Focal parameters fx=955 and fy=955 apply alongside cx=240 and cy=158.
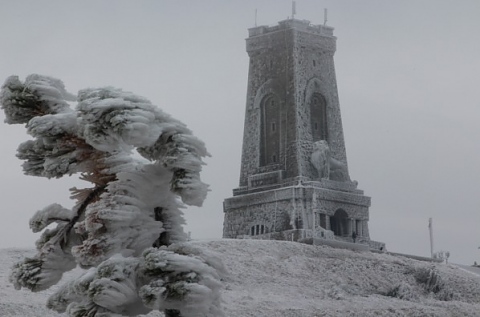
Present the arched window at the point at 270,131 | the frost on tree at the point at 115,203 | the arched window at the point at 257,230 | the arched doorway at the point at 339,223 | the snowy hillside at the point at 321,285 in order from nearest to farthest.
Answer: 1. the frost on tree at the point at 115,203
2. the snowy hillside at the point at 321,285
3. the arched window at the point at 257,230
4. the arched doorway at the point at 339,223
5. the arched window at the point at 270,131

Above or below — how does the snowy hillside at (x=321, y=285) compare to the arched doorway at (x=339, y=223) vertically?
below

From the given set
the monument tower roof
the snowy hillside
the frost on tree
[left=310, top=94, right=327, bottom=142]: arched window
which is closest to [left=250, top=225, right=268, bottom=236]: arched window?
[left=310, top=94, right=327, bottom=142]: arched window

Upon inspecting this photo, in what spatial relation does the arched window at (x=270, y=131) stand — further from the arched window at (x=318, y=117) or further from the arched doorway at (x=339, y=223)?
the arched doorway at (x=339, y=223)

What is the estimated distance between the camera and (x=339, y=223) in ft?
133

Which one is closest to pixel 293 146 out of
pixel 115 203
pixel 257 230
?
pixel 257 230

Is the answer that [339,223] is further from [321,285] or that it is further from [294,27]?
[321,285]

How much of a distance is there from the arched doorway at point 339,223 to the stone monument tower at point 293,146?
0.04 meters

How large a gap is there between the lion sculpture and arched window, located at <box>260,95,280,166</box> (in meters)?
1.75

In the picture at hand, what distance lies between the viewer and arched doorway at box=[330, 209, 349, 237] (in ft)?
132

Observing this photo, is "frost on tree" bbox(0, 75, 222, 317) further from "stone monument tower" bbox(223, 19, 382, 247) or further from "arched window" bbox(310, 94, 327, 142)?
"arched window" bbox(310, 94, 327, 142)

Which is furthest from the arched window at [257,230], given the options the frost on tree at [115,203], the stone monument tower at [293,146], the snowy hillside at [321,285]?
the frost on tree at [115,203]

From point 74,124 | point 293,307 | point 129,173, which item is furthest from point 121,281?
point 293,307

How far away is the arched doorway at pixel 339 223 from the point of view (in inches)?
1581

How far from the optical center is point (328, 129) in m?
41.2
